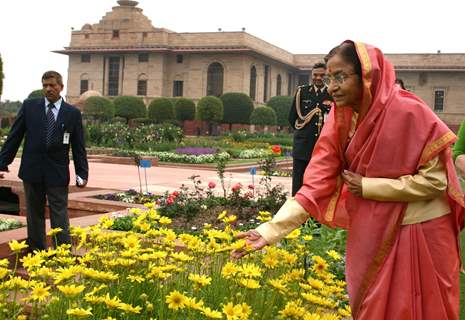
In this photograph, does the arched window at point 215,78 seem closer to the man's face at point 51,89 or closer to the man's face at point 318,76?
the man's face at point 318,76

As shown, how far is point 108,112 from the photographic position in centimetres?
3206

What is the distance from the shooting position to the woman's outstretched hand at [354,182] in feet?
6.98

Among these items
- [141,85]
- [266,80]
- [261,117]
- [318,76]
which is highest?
[266,80]

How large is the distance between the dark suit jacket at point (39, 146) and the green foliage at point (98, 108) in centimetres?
2766

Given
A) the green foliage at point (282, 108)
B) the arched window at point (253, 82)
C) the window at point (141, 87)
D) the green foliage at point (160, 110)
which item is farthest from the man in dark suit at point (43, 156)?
the window at point (141, 87)

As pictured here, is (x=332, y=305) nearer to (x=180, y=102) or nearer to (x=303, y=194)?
(x=303, y=194)

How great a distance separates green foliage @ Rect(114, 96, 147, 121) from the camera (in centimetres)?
3328

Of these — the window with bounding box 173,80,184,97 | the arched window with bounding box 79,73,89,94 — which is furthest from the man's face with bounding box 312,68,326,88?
the arched window with bounding box 79,73,89,94

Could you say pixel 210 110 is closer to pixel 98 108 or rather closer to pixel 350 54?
pixel 98 108

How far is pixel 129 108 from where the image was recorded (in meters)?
33.3

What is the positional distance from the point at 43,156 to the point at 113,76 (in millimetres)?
37577

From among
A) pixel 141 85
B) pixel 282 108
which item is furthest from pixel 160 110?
pixel 282 108

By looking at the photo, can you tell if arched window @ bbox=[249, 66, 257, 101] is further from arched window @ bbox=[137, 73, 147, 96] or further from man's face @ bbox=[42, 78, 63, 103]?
man's face @ bbox=[42, 78, 63, 103]

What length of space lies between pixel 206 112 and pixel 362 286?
96.0 feet
